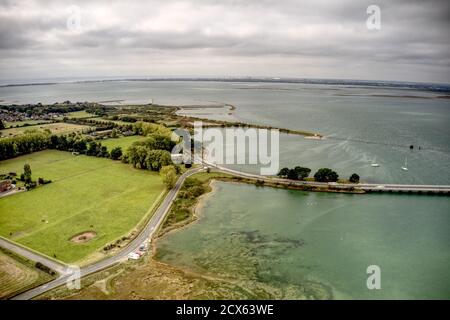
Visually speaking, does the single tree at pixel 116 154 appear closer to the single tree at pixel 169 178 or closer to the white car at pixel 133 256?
the single tree at pixel 169 178

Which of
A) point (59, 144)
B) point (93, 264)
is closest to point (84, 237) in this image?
point (93, 264)

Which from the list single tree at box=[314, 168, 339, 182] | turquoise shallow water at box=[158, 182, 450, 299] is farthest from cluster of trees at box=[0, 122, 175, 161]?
single tree at box=[314, 168, 339, 182]

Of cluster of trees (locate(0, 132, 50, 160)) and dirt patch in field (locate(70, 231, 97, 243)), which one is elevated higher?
cluster of trees (locate(0, 132, 50, 160))

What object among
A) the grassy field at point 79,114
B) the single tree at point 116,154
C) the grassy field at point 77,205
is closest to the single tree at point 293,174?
the grassy field at point 77,205

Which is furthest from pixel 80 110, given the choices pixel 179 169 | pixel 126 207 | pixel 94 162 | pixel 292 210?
pixel 292 210

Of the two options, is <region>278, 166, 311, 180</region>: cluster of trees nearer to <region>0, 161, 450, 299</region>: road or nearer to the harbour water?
<region>0, 161, 450, 299</region>: road
